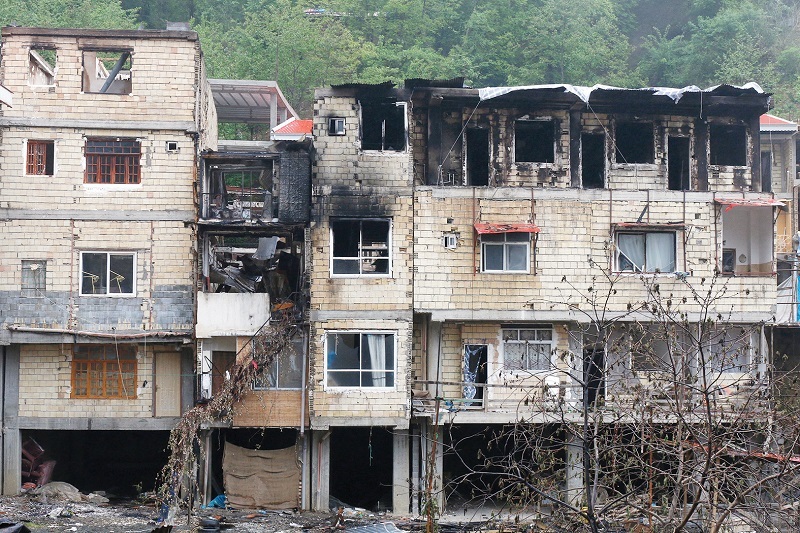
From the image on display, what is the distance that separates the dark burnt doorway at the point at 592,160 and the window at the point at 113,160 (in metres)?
12.5

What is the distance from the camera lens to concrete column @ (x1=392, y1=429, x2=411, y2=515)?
A: 27.7 meters

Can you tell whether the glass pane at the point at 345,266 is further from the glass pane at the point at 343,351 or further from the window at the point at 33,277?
the window at the point at 33,277

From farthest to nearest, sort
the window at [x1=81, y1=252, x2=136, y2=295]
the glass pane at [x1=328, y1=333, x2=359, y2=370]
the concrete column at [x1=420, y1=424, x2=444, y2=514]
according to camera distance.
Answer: the window at [x1=81, y1=252, x2=136, y2=295]
the glass pane at [x1=328, y1=333, x2=359, y2=370]
the concrete column at [x1=420, y1=424, x2=444, y2=514]

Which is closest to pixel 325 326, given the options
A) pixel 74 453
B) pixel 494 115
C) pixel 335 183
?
pixel 335 183

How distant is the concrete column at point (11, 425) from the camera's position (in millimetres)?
27891

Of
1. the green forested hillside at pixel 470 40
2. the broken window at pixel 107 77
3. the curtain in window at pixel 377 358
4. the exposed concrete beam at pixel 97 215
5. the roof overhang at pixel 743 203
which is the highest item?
the green forested hillside at pixel 470 40

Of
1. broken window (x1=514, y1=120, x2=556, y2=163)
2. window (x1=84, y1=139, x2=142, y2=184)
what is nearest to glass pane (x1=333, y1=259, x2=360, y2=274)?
broken window (x1=514, y1=120, x2=556, y2=163)

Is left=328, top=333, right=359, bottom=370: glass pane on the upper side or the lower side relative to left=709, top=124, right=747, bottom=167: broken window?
lower

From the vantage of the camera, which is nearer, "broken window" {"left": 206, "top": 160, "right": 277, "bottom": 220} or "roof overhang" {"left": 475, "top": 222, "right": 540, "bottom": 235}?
"roof overhang" {"left": 475, "top": 222, "right": 540, "bottom": 235}

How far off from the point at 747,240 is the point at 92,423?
760 inches

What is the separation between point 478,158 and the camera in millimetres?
29750

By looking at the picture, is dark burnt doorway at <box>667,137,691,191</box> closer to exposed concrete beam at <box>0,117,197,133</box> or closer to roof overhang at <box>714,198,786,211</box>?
roof overhang at <box>714,198,786,211</box>

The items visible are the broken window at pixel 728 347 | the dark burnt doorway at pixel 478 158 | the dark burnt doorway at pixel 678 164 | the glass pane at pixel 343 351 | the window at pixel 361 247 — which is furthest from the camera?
the dark burnt doorway at pixel 678 164

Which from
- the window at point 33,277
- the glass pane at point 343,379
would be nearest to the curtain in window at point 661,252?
the glass pane at point 343,379
